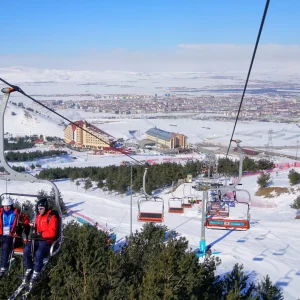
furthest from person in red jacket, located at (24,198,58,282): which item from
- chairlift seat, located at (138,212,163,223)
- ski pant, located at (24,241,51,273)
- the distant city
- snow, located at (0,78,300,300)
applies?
the distant city

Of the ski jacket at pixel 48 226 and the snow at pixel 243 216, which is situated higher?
the ski jacket at pixel 48 226

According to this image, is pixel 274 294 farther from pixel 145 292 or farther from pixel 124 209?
pixel 124 209

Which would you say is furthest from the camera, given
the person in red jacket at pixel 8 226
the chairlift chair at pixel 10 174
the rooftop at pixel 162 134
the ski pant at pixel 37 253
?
the rooftop at pixel 162 134

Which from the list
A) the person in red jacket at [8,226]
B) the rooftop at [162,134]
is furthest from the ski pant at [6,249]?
the rooftop at [162,134]

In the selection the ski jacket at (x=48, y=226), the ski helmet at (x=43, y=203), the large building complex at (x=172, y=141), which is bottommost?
the large building complex at (x=172, y=141)

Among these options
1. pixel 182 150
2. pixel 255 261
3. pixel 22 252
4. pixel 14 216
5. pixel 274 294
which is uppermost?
pixel 14 216

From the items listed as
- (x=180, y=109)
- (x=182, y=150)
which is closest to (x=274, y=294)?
(x=182, y=150)

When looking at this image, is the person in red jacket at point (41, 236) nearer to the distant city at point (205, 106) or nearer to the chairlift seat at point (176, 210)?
the chairlift seat at point (176, 210)

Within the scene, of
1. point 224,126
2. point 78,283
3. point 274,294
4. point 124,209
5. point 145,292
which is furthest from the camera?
point 224,126
